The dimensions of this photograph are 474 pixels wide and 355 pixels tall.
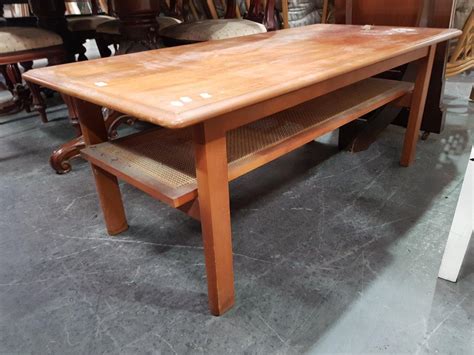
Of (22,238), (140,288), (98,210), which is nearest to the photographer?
(140,288)

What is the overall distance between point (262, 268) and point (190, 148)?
0.38m

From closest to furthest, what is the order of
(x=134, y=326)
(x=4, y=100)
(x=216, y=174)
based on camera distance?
(x=216, y=174), (x=134, y=326), (x=4, y=100)

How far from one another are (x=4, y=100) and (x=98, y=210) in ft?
6.42

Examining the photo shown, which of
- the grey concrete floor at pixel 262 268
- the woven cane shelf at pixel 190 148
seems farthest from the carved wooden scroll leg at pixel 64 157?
the woven cane shelf at pixel 190 148

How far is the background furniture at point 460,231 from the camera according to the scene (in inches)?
34.7

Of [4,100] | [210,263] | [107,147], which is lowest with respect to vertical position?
[4,100]

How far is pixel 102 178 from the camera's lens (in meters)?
1.07

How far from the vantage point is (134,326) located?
2.81 feet

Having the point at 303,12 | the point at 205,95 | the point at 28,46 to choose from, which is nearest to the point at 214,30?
the point at 28,46

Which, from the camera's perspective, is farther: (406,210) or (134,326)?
(406,210)

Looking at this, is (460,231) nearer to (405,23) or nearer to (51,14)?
(405,23)

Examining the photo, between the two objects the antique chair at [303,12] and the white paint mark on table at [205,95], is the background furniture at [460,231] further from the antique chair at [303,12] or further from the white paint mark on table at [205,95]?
the antique chair at [303,12]

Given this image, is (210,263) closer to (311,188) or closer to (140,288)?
(140,288)

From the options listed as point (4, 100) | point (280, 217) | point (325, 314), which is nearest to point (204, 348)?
point (325, 314)
